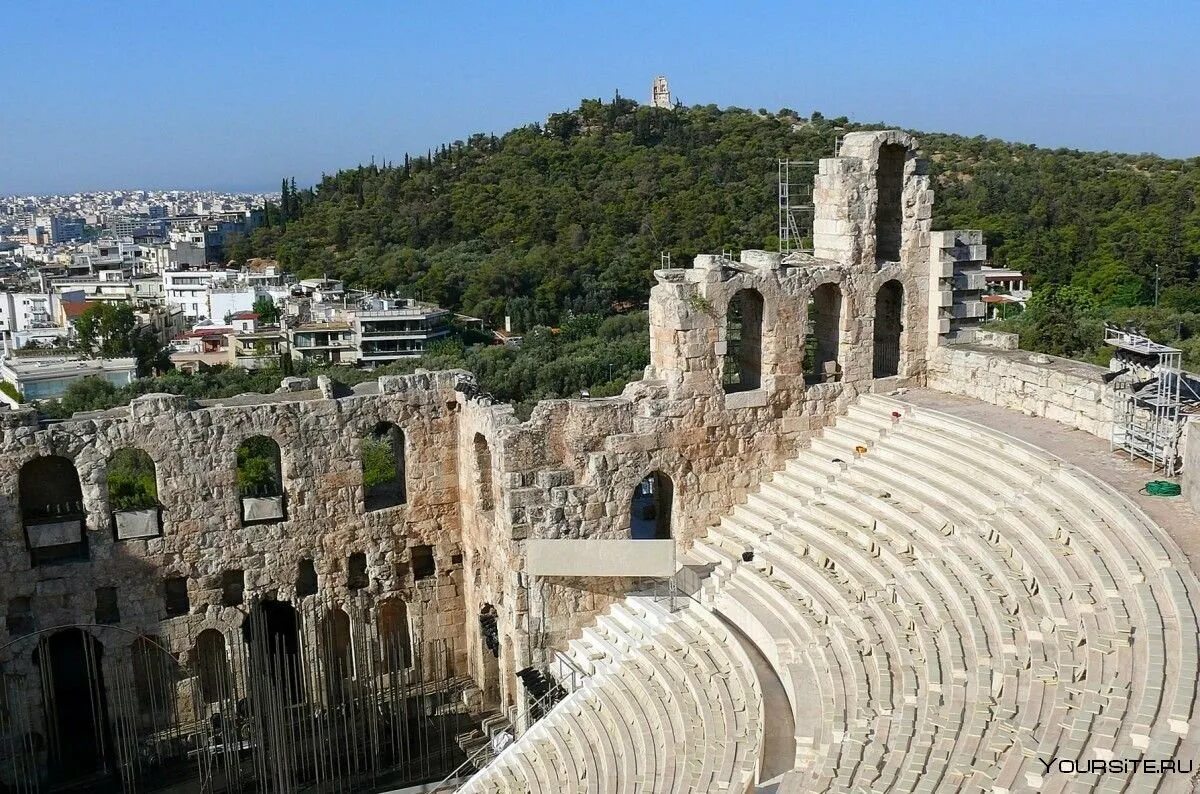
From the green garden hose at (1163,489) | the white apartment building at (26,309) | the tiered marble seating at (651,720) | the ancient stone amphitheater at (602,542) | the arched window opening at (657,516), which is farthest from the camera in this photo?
the white apartment building at (26,309)

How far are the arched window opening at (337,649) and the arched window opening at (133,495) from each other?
9.47ft

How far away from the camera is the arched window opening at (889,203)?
18156 millimetres

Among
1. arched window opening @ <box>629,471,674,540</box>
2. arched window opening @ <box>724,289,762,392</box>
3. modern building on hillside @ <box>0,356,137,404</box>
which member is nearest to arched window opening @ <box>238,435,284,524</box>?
arched window opening @ <box>629,471,674,540</box>

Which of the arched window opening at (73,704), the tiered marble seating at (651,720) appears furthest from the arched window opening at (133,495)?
the tiered marble seating at (651,720)

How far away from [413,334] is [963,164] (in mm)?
33953

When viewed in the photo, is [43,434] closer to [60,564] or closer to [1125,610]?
[60,564]

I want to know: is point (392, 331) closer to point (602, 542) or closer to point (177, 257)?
point (602, 542)

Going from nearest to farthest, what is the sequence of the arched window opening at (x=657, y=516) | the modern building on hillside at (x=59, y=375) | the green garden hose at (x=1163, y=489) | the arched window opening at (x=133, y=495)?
the green garden hose at (x=1163, y=489) → the arched window opening at (x=133, y=495) → the arched window opening at (x=657, y=516) → the modern building on hillside at (x=59, y=375)

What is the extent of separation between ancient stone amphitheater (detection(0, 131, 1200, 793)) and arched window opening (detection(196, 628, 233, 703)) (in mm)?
43

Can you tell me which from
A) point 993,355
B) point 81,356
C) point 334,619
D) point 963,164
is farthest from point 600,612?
point 963,164

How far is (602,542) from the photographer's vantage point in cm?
1553

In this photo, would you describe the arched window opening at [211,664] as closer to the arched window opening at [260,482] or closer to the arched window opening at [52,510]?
the arched window opening at [260,482]

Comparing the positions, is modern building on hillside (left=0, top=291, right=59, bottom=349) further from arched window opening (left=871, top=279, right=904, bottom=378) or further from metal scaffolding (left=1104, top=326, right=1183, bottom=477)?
metal scaffolding (left=1104, top=326, right=1183, bottom=477)

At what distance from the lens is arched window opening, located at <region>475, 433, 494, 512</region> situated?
16609 mm
